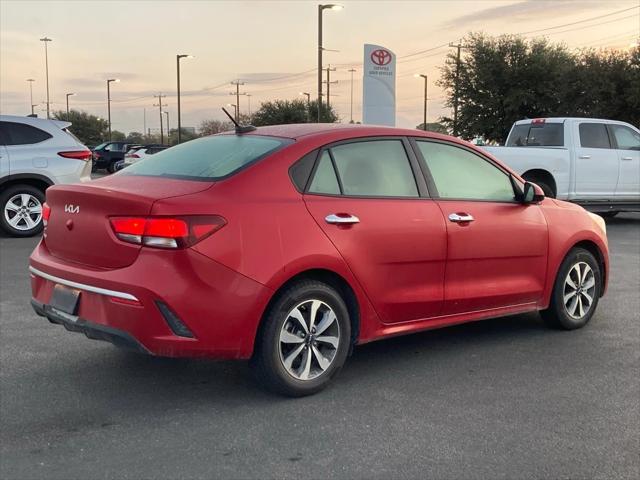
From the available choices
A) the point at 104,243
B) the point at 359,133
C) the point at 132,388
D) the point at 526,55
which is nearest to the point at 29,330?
the point at 132,388

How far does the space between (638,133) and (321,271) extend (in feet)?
37.4

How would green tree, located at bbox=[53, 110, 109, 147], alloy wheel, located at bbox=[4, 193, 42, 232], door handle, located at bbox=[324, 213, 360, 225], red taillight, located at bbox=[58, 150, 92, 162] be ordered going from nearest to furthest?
door handle, located at bbox=[324, 213, 360, 225], alloy wheel, located at bbox=[4, 193, 42, 232], red taillight, located at bbox=[58, 150, 92, 162], green tree, located at bbox=[53, 110, 109, 147]

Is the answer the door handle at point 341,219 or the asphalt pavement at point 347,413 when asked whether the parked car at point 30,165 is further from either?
the door handle at point 341,219

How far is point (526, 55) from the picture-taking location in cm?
3359

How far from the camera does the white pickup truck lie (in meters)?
12.6

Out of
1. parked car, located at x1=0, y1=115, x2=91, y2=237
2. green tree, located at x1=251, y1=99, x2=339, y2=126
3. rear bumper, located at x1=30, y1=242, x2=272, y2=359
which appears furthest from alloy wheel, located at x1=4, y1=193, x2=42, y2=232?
green tree, located at x1=251, y1=99, x2=339, y2=126

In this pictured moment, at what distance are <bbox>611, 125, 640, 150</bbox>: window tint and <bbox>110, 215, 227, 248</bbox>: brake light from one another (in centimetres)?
1148

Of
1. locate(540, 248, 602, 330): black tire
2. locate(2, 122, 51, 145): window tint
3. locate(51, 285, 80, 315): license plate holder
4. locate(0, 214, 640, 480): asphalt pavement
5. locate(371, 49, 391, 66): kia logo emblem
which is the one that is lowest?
locate(0, 214, 640, 480): asphalt pavement

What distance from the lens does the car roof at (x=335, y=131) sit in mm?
4391

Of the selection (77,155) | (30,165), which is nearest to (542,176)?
(77,155)

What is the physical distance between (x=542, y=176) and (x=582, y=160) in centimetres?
77

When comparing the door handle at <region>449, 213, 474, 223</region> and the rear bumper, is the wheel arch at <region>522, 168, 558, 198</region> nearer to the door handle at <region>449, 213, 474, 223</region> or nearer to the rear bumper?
the door handle at <region>449, 213, 474, 223</region>

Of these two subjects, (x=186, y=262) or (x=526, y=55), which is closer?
(x=186, y=262)

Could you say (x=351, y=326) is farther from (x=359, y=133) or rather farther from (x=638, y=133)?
(x=638, y=133)
